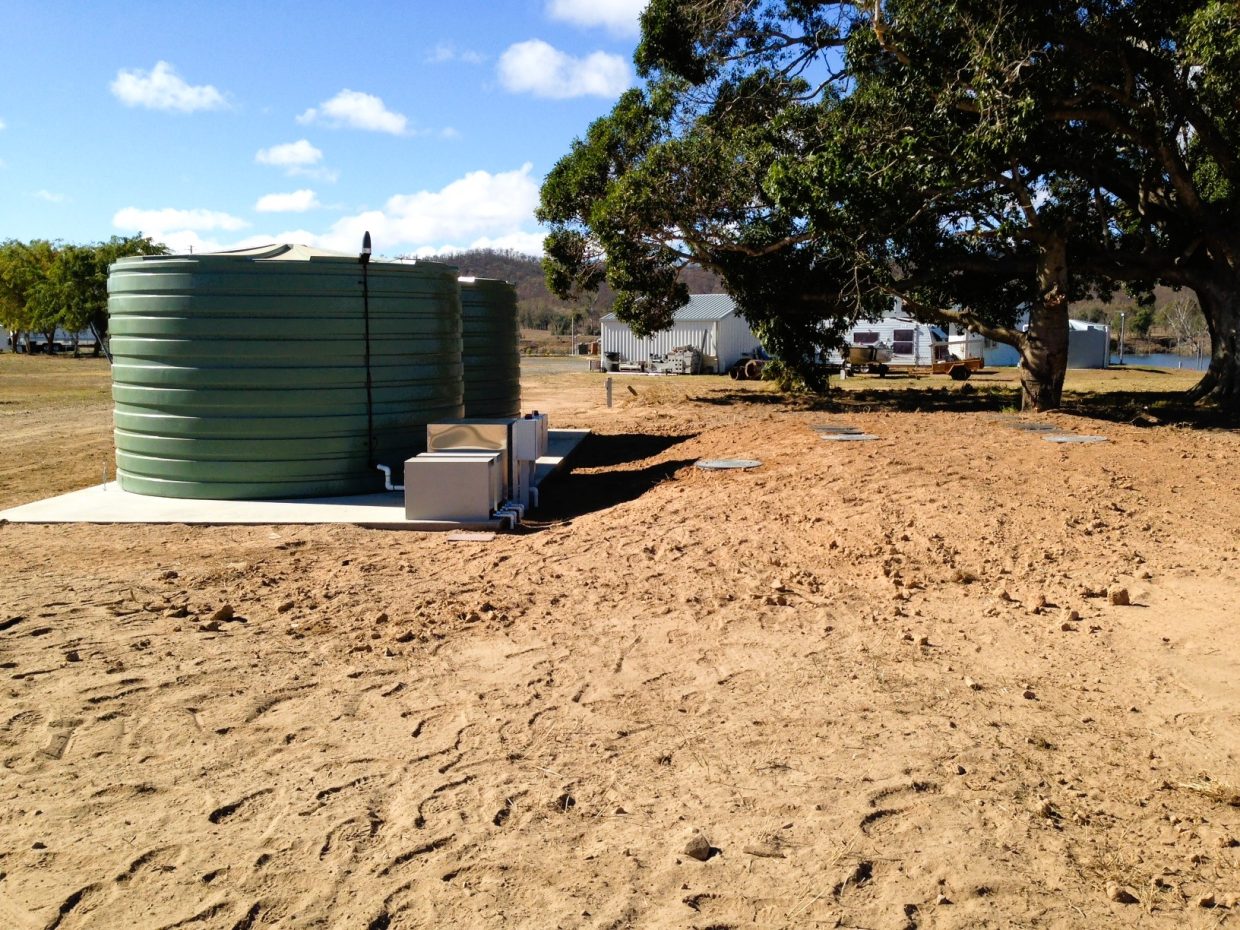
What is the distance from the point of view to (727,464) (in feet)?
36.0

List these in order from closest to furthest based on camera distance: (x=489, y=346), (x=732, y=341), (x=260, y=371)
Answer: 1. (x=260, y=371)
2. (x=489, y=346)
3. (x=732, y=341)

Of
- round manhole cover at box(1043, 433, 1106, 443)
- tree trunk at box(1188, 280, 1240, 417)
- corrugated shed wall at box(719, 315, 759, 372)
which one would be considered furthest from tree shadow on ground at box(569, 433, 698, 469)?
corrugated shed wall at box(719, 315, 759, 372)

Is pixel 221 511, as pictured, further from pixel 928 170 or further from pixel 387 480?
pixel 928 170

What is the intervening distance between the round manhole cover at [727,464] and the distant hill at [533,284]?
87.9 metres

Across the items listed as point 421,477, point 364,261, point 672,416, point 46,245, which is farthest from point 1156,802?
point 46,245

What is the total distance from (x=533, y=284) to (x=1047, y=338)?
120m

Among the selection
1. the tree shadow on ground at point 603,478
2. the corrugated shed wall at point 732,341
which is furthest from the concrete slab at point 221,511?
the corrugated shed wall at point 732,341

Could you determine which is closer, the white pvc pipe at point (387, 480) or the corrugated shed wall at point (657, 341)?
the white pvc pipe at point (387, 480)

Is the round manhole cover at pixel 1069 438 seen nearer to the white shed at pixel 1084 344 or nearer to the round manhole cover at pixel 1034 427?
the round manhole cover at pixel 1034 427

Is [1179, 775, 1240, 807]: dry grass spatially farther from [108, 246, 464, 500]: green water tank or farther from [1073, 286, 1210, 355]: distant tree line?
[1073, 286, 1210, 355]: distant tree line

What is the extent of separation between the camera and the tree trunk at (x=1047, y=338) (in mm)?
16094

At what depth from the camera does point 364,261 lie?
9758mm

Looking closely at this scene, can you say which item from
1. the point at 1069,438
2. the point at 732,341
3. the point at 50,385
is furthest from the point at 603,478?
the point at 732,341

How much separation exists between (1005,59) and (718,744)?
11.7m
